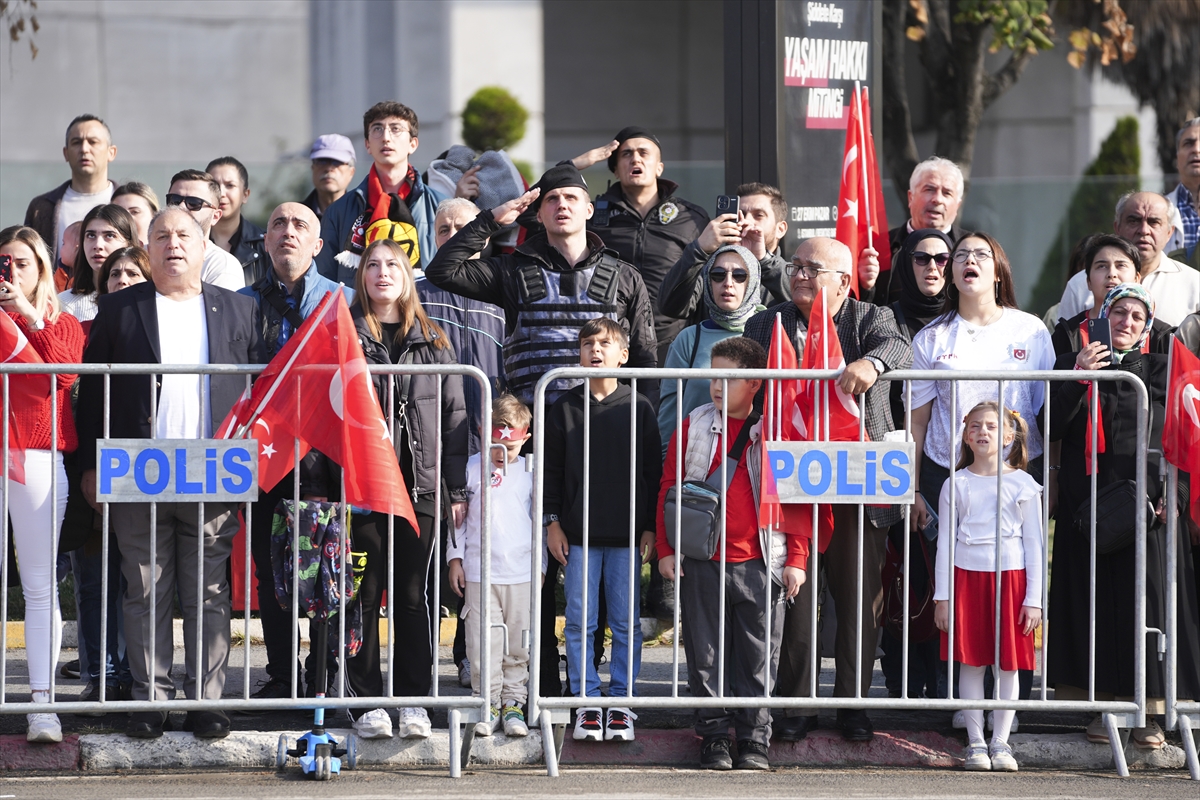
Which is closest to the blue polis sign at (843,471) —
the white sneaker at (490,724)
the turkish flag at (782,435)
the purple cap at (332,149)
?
the turkish flag at (782,435)

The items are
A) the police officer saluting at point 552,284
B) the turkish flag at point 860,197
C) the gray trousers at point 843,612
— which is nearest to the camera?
the gray trousers at point 843,612

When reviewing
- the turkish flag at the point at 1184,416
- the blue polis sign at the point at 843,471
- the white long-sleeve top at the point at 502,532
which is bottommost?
the white long-sleeve top at the point at 502,532

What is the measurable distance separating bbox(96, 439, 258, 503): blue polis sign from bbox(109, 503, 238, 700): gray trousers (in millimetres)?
187

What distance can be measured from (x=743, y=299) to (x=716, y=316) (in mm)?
142

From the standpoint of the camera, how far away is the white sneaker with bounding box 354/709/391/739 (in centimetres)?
639

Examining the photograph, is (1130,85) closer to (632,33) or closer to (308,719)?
(632,33)

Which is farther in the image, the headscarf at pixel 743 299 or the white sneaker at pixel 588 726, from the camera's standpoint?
the headscarf at pixel 743 299

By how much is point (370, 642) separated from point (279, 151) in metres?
13.5

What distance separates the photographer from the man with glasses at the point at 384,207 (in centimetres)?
863

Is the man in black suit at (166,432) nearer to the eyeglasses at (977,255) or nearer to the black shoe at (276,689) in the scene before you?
the black shoe at (276,689)

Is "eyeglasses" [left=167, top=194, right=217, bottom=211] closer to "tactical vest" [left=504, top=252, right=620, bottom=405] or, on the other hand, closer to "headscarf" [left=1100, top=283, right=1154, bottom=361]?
"tactical vest" [left=504, top=252, right=620, bottom=405]

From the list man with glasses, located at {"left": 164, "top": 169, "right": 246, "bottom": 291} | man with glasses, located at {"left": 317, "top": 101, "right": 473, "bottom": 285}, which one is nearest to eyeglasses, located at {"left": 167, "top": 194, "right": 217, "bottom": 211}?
man with glasses, located at {"left": 164, "top": 169, "right": 246, "bottom": 291}

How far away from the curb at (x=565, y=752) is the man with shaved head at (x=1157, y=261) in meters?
2.14

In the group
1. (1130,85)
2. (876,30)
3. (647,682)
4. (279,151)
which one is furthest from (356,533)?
(1130,85)
